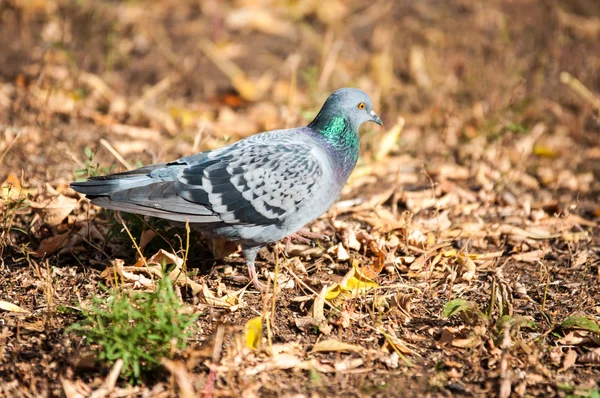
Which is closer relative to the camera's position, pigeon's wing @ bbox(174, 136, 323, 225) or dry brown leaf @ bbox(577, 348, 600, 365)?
dry brown leaf @ bbox(577, 348, 600, 365)

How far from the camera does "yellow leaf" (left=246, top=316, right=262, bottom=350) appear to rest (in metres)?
3.71

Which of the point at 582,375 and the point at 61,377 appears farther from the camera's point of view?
the point at 582,375

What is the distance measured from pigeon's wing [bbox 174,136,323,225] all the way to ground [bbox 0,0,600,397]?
0.35 metres

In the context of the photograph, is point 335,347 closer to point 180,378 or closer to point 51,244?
point 180,378

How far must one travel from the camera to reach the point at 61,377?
3.43 meters

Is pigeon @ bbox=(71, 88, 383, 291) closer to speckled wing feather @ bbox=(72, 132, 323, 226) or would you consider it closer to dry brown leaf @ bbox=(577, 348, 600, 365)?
speckled wing feather @ bbox=(72, 132, 323, 226)

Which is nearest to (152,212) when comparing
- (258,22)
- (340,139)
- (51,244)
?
(51,244)

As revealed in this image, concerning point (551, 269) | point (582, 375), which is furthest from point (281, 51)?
point (582, 375)

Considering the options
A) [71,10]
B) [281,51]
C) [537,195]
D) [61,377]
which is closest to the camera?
[61,377]

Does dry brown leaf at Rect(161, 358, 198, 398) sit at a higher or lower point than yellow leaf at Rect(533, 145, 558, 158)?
higher

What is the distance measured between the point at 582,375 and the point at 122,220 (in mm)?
2820

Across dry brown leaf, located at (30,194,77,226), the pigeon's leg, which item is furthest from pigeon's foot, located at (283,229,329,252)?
dry brown leaf, located at (30,194,77,226)

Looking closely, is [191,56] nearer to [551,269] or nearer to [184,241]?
[184,241]

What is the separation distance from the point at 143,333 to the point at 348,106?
7.26ft
